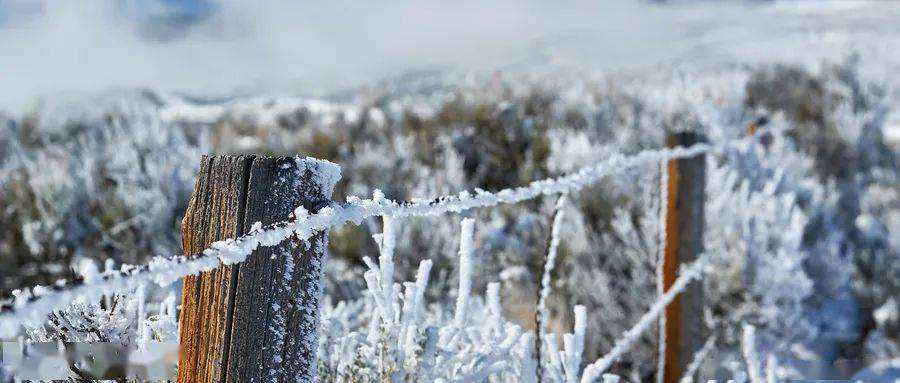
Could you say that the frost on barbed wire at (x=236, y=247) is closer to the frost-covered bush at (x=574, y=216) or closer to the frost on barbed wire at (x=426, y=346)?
the frost on barbed wire at (x=426, y=346)

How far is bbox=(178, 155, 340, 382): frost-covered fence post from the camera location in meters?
1.20

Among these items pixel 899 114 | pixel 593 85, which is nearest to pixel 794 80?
pixel 899 114

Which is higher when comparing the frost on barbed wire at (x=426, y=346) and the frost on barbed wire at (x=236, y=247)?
the frost on barbed wire at (x=236, y=247)

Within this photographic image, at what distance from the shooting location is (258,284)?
3.92 ft

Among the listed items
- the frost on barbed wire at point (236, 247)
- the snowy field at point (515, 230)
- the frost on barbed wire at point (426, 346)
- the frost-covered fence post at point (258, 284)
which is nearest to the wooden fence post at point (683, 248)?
the snowy field at point (515, 230)

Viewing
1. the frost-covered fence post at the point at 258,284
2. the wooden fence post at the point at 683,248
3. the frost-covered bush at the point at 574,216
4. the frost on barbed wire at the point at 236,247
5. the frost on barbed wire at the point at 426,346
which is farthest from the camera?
the frost-covered bush at the point at 574,216

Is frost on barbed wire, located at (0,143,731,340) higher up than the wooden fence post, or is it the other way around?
frost on barbed wire, located at (0,143,731,340)

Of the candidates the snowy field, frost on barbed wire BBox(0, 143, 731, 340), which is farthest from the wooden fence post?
Answer: frost on barbed wire BBox(0, 143, 731, 340)

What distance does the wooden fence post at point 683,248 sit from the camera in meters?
3.32

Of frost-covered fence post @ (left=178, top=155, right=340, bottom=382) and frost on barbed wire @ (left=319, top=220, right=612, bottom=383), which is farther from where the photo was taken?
frost on barbed wire @ (left=319, top=220, right=612, bottom=383)

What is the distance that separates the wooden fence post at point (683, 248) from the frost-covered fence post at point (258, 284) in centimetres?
243

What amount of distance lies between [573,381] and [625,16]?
1586 inches

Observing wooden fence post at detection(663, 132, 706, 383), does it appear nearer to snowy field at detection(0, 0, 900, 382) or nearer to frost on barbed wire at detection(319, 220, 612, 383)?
snowy field at detection(0, 0, 900, 382)

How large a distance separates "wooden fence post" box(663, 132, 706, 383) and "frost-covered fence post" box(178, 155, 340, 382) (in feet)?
7.97
